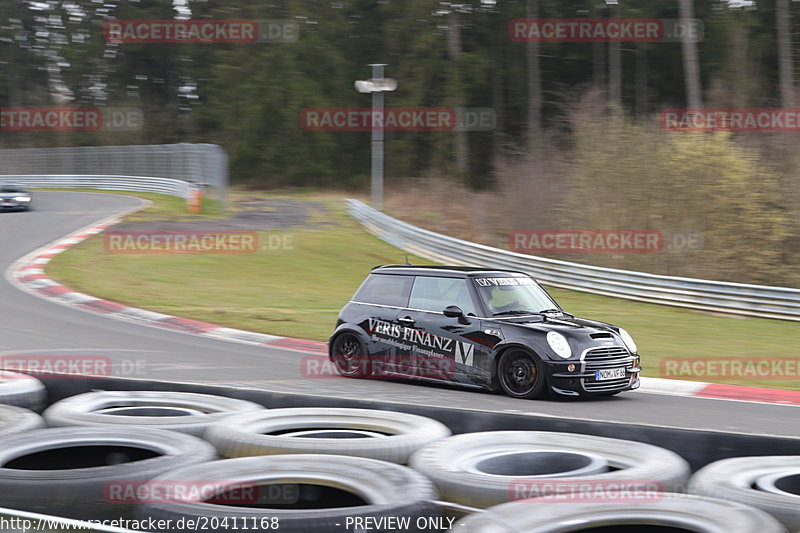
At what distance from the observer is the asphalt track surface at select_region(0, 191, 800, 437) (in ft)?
30.2

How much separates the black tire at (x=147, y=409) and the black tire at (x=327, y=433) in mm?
337

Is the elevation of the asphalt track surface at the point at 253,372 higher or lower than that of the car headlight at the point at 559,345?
lower

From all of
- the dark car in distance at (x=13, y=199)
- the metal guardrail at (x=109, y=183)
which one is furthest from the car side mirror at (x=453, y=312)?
the metal guardrail at (x=109, y=183)

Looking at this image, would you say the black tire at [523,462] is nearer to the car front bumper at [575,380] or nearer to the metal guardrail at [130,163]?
the car front bumper at [575,380]

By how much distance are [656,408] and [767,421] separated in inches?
45.8

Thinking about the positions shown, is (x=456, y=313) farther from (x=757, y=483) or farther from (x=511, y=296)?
(x=757, y=483)

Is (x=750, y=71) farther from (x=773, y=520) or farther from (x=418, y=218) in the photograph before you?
(x=773, y=520)

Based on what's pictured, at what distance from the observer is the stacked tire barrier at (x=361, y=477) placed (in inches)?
151

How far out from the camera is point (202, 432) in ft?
19.2

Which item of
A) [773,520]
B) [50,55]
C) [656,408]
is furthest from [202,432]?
[50,55]

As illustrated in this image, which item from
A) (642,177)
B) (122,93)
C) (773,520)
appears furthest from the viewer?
(122,93)

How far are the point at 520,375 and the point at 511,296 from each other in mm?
1130

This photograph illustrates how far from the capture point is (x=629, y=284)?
21812mm

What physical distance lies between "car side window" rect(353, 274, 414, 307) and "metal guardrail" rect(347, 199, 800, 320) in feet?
37.5
